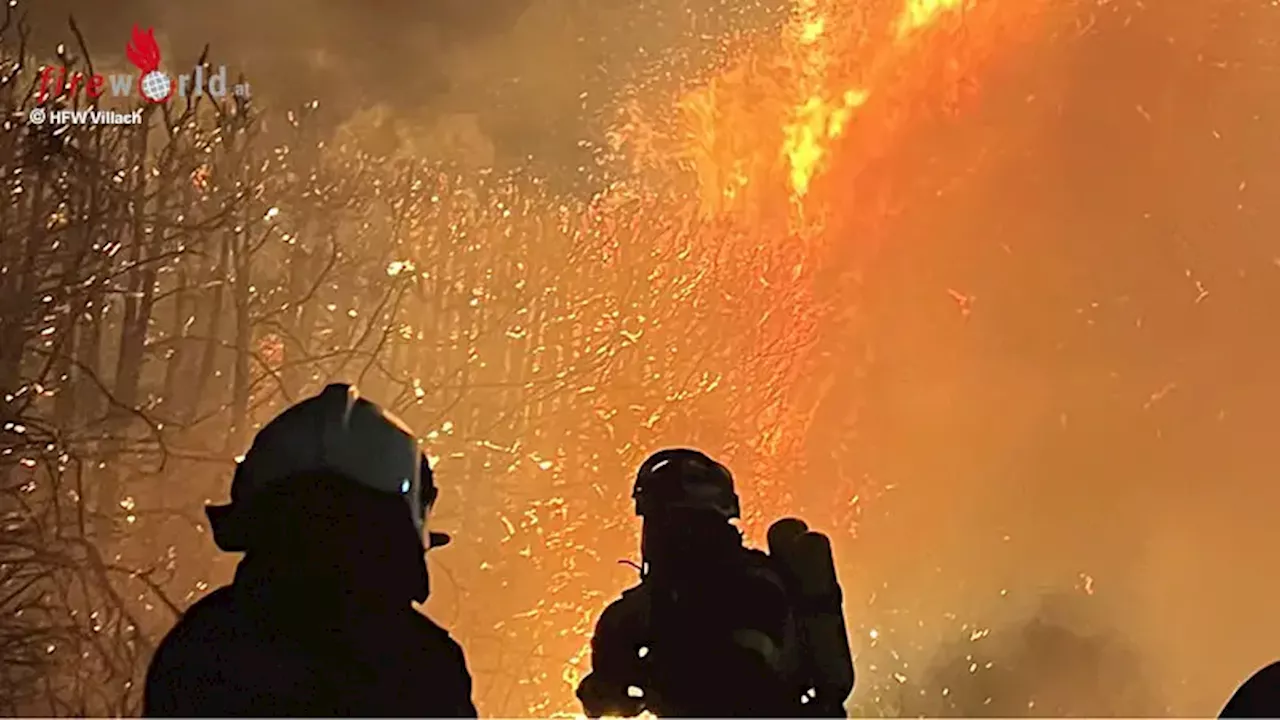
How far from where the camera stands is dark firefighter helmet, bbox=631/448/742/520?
123cm

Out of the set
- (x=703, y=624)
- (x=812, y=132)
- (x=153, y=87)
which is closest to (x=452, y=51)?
(x=153, y=87)

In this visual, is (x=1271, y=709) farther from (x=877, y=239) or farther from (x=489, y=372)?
(x=489, y=372)

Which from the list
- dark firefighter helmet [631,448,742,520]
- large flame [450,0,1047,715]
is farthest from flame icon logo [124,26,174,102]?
dark firefighter helmet [631,448,742,520]

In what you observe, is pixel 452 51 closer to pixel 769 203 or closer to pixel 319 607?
pixel 769 203

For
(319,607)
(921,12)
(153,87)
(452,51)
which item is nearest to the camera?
(319,607)

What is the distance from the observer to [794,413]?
5.14 feet

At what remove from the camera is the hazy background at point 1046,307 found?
1.56 m

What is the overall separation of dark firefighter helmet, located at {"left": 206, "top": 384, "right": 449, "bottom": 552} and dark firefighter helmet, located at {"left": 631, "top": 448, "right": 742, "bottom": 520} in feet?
0.78

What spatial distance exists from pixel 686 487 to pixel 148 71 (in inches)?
32.3

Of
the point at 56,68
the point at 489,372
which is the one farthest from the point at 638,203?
the point at 56,68

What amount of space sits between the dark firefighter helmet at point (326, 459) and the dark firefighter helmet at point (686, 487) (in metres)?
0.24

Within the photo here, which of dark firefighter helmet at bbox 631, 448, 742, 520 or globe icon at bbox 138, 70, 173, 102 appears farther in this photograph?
globe icon at bbox 138, 70, 173, 102

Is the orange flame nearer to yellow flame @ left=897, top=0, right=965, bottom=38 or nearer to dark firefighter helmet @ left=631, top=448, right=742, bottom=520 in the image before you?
dark firefighter helmet @ left=631, top=448, right=742, bottom=520

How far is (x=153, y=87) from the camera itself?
4.92ft
